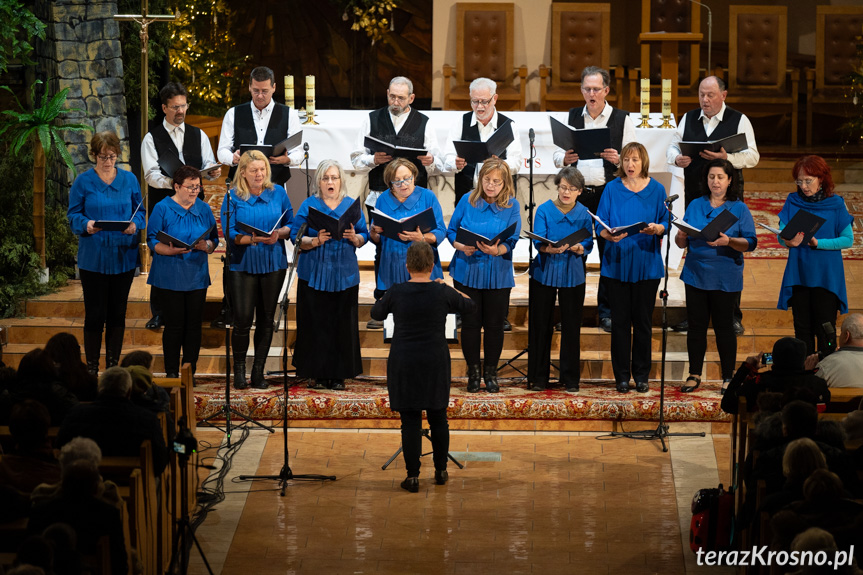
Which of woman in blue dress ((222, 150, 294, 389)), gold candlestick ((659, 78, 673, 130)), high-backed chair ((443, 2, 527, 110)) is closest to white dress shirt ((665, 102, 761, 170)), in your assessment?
gold candlestick ((659, 78, 673, 130))

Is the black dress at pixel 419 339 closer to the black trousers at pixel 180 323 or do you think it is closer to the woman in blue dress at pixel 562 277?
the woman in blue dress at pixel 562 277

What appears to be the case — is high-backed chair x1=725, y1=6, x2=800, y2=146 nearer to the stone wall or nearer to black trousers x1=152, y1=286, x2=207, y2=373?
the stone wall

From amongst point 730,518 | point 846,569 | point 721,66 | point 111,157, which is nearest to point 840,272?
point 730,518

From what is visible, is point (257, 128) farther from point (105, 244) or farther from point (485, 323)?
point (485, 323)

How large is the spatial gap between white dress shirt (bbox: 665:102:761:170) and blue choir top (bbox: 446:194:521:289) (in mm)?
1199

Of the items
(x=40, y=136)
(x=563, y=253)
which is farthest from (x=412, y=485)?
(x=40, y=136)

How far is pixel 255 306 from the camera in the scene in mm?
7652

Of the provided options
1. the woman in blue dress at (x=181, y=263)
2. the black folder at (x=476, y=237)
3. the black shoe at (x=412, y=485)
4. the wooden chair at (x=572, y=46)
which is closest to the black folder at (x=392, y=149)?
the black folder at (x=476, y=237)

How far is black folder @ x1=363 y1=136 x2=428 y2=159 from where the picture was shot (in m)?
7.59

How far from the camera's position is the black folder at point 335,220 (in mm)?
7180

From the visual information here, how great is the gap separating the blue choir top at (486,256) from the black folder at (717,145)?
45.6 inches

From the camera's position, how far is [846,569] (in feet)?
12.4

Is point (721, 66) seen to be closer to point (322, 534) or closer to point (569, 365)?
point (569, 365)

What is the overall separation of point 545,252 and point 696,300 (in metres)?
0.94
